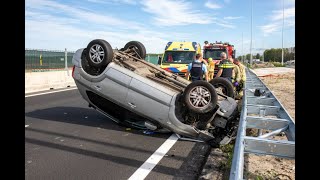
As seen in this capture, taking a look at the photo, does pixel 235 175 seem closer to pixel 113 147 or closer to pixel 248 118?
pixel 248 118

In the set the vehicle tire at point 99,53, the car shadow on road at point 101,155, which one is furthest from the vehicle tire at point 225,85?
the car shadow on road at point 101,155

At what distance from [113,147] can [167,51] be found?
9120 millimetres

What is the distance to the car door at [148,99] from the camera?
18.9 ft

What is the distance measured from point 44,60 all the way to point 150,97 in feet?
54.7

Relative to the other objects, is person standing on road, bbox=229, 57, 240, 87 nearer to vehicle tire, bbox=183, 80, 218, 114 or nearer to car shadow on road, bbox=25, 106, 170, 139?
car shadow on road, bbox=25, 106, 170, 139

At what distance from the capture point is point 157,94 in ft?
19.1

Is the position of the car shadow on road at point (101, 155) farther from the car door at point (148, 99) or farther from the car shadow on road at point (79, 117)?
the car shadow on road at point (79, 117)

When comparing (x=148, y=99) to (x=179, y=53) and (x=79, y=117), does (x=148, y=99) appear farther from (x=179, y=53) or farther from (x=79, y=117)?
(x=179, y=53)

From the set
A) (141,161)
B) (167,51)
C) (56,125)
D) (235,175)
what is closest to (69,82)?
(167,51)

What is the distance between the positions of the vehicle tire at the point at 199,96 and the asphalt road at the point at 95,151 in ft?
2.56

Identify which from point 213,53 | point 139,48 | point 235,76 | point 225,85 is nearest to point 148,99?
point 225,85

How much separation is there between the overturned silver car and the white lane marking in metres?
0.28

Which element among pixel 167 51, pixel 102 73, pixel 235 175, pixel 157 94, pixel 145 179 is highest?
pixel 167 51

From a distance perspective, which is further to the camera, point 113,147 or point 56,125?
point 56,125
